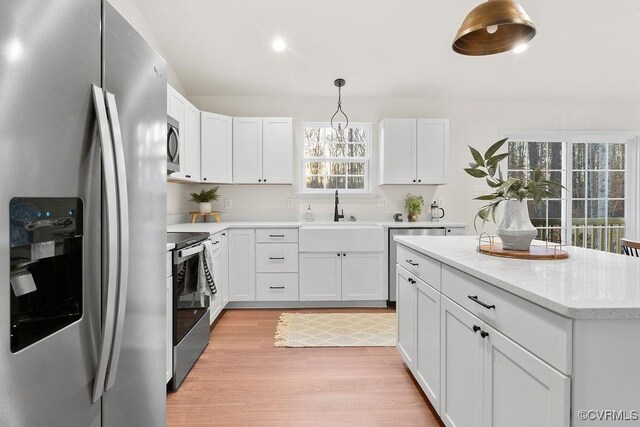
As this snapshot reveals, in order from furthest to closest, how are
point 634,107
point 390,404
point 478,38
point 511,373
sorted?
point 634,107 < point 390,404 < point 478,38 < point 511,373

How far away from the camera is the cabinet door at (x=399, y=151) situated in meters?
4.09

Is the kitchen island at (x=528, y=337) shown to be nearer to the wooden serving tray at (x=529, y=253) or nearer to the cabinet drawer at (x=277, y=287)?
the wooden serving tray at (x=529, y=253)

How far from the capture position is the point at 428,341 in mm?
1831

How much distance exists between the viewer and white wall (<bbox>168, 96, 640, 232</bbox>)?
4395 mm

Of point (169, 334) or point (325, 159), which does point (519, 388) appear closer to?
point (169, 334)

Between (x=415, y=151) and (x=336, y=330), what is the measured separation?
226 centimetres

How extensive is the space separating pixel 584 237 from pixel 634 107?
181 cm

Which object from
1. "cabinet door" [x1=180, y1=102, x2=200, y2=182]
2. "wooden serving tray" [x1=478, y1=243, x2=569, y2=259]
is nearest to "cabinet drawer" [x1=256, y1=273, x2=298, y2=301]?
"cabinet door" [x1=180, y1=102, x2=200, y2=182]

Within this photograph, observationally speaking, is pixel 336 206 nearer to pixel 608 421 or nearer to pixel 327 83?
pixel 327 83

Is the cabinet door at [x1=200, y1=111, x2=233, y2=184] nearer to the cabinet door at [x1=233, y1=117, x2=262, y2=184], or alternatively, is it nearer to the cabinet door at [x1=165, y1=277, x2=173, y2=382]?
the cabinet door at [x1=233, y1=117, x2=262, y2=184]

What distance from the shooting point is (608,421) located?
0.83m

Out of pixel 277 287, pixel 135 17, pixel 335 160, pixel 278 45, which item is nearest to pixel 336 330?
pixel 277 287

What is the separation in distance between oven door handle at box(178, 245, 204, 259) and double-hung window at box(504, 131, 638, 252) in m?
4.04

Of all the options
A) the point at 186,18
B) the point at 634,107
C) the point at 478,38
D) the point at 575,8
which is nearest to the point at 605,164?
the point at 634,107
